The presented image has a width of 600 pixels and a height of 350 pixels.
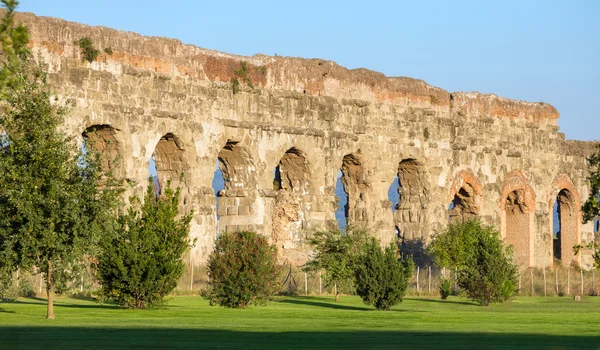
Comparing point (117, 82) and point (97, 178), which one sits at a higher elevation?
point (117, 82)

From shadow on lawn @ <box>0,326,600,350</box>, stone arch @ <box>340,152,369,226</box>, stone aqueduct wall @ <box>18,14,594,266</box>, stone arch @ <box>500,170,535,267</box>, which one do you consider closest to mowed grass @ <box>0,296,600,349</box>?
shadow on lawn @ <box>0,326,600,350</box>

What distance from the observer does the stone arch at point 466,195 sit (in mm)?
38625

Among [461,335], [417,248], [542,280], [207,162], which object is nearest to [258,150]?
[207,162]

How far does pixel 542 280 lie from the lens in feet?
123

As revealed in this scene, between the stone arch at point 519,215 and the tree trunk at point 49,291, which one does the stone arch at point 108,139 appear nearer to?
the tree trunk at point 49,291

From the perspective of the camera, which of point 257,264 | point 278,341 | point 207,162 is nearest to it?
point 278,341

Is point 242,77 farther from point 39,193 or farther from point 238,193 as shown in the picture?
point 39,193

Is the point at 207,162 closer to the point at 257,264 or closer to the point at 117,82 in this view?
the point at 117,82

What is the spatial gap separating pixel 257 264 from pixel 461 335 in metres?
6.73

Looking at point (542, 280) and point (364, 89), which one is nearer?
point (364, 89)

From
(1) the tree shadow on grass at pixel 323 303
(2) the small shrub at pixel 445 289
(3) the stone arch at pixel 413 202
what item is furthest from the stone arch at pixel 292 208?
(3) the stone arch at pixel 413 202

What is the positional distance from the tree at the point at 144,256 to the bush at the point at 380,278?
4.14 m

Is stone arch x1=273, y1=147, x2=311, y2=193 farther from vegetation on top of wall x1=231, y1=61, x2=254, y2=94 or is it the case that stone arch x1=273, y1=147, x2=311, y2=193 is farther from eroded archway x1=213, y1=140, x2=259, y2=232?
vegetation on top of wall x1=231, y1=61, x2=254, y2=94

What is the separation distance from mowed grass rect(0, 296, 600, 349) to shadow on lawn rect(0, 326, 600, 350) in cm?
1
